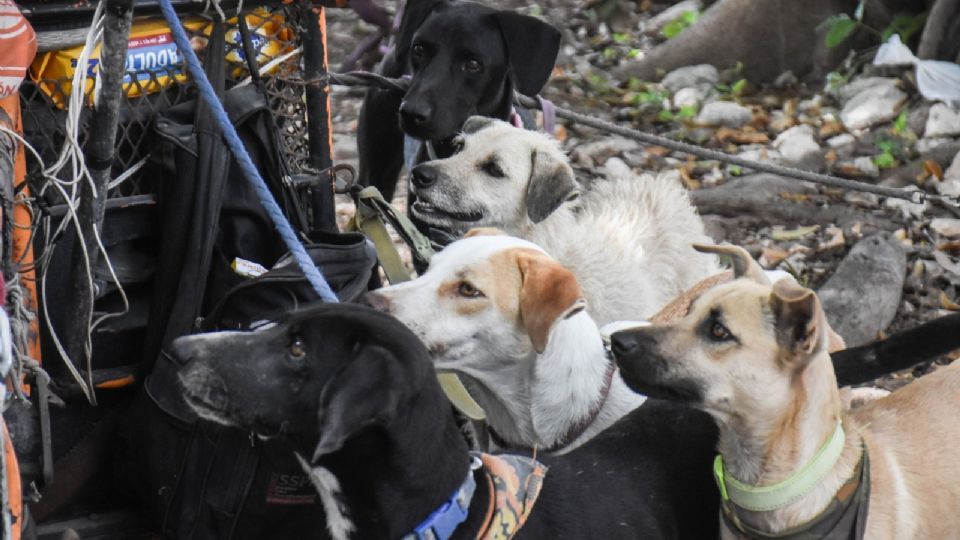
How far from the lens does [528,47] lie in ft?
16.5

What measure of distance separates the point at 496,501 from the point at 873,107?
18.7 ft

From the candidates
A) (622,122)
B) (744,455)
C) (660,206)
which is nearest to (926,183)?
(622,122)

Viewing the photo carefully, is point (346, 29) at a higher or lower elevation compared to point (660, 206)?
lower

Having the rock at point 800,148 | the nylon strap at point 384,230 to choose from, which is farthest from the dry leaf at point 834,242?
the nylon strap at point 384,230

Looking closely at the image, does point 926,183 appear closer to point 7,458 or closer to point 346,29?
point 346,29

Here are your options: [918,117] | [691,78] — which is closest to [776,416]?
[918,117]

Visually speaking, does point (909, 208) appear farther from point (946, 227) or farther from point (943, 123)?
point (943, 123)

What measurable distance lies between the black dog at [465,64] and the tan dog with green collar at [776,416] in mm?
1848

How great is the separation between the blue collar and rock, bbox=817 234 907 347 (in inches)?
122

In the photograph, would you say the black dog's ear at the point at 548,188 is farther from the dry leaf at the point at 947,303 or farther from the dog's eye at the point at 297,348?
the dry leaf at the point at 947,303

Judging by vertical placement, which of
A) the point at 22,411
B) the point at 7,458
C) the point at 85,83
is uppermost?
the point at 85,83

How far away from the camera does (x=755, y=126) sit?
8.08m

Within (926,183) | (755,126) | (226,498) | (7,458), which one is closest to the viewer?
Answer: (7,458)

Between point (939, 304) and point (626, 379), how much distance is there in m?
3.17
